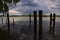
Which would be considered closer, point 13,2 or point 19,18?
point 13,2

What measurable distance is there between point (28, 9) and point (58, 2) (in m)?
1.34

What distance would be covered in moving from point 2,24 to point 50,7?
2.33 m

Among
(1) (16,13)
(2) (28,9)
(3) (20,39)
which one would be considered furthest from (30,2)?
(3) (20,39)

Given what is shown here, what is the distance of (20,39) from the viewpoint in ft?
18.4

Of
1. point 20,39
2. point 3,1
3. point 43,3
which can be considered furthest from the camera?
point 43,3

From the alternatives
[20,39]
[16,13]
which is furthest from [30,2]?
[20,39]

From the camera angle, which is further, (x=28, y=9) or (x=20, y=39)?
(x=28, y=9)

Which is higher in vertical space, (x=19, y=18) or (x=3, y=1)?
(x=3, y=1)

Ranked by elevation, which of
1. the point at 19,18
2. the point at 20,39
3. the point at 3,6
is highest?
the point at 3,6

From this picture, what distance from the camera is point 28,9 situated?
7.46 m

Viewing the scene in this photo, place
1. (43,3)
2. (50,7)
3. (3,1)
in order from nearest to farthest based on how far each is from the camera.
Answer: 1. (3,1)
2. (43,3)
3. (50,7)

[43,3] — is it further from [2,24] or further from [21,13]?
[2,24]

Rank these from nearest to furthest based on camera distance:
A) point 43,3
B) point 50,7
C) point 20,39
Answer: point 20,39 < point 43,3 < point 50,7

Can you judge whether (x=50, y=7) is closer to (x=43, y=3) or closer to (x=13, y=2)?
(x=43, y=3)
